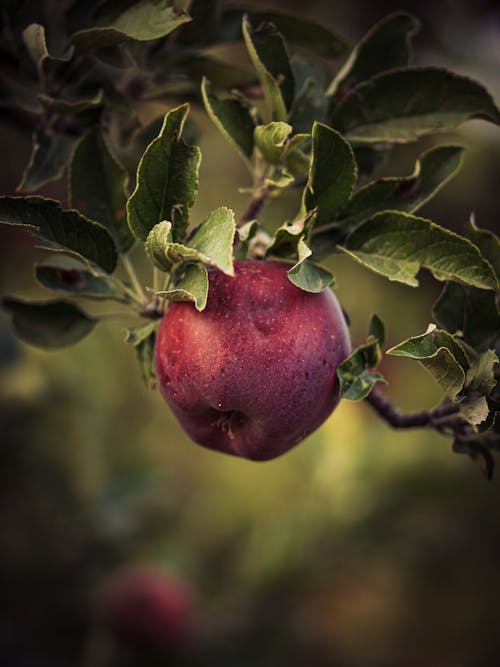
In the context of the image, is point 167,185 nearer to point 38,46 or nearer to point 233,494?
point 38,46

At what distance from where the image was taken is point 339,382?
749 mm

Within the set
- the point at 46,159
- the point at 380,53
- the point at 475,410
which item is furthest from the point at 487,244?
the point at 46,159

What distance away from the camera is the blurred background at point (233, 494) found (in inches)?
74.7

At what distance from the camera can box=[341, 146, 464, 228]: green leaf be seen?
0.79 metres

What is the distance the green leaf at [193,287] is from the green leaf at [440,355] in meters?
0.18

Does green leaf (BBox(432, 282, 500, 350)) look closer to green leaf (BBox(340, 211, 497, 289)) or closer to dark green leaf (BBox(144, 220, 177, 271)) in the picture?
green leaf (BBox(340, 211, 497, 289))

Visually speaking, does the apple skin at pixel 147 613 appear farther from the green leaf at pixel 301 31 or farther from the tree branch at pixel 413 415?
the green leaf at pixel 301 31

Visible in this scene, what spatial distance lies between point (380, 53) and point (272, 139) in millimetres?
251

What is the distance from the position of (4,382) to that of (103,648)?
88 cm

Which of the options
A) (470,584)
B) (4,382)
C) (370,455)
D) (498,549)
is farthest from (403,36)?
(470,584)

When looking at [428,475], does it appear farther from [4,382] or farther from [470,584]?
[470,584]

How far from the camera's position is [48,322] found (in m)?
0.93

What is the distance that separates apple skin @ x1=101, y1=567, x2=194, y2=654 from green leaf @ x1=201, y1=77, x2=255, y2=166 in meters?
1.47

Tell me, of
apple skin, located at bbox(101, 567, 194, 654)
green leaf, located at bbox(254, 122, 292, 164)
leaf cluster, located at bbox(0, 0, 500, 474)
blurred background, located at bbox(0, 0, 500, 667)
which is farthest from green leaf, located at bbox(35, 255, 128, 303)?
apple skin, located at bbox(101, 567, 194, 654)
